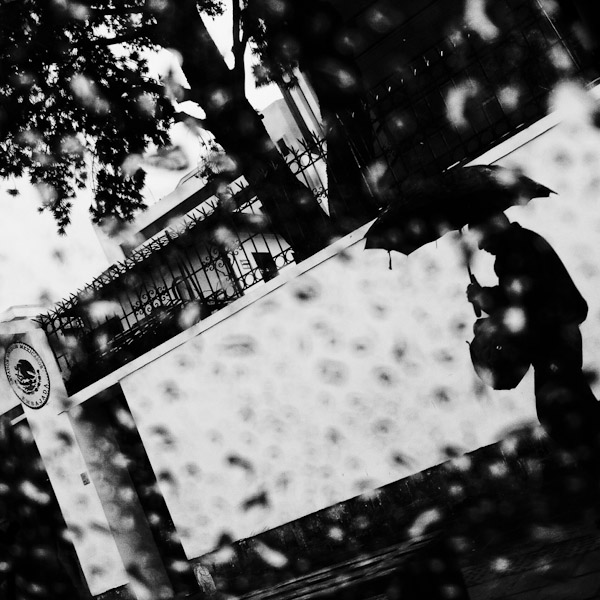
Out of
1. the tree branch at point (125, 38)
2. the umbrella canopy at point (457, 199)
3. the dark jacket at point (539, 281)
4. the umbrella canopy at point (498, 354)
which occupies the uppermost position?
the tree branch at point (125, 38)

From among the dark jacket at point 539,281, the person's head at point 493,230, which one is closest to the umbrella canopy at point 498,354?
the dark jacket at point 539,281

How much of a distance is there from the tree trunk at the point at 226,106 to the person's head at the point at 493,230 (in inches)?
100

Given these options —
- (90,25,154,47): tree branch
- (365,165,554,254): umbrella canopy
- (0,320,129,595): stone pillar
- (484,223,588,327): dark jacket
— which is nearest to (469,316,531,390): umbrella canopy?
(484,223,588,327): dark jacket

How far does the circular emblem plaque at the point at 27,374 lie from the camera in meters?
9.73

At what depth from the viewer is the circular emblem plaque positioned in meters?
9.73

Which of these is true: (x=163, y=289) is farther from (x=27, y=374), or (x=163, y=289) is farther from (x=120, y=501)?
(x=120, y=501)

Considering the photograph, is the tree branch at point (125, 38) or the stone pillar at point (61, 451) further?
the stone pillar at point (61, 451)

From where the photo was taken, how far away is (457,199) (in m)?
4.67

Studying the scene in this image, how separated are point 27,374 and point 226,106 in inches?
210

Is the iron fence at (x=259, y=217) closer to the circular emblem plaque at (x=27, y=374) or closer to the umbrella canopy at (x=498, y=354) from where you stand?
the circular emblem plaque at (x=27, y=374)

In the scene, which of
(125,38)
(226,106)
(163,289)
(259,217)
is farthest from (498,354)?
(125,38)

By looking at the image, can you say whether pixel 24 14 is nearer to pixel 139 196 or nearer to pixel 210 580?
pixel 139 196

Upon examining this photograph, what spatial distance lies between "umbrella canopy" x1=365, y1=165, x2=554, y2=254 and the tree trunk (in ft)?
8.24

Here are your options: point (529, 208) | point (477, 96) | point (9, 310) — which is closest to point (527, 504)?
point (529, 208)
